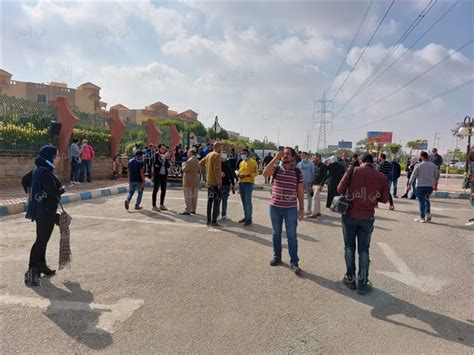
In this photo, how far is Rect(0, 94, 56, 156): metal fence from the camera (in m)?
11.9

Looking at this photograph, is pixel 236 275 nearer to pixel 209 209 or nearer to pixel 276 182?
pixel 276 182

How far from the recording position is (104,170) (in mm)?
17562

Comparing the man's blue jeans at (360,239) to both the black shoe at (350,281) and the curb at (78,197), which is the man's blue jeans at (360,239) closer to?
the black shoe at (350,281)

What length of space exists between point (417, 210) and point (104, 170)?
1359 centimetres

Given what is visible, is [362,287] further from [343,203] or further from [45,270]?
[45,270]

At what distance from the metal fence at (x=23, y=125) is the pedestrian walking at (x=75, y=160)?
33.2 inches

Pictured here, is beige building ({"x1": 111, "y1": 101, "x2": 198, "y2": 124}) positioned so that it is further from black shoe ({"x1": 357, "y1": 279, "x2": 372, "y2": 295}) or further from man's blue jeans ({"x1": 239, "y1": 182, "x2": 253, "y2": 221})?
black shoe ({"x1": 357, "y1": 279, "x2": 372, "y2": 295})

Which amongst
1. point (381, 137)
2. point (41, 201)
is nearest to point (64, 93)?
point (41, 201)

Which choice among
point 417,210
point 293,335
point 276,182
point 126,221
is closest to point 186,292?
point 293,335

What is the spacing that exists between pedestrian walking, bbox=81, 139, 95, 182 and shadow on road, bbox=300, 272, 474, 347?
12.1 metres

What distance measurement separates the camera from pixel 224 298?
4273 millimetres

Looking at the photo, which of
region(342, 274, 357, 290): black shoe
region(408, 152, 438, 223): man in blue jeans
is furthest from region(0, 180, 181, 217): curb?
region(408, 152, 438, 223): man in blue jeans

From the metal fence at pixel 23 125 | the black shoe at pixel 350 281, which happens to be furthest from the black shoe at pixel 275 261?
the metal fence at pixel 23 125

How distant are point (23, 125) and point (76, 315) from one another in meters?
11.2
